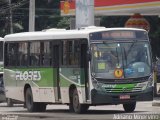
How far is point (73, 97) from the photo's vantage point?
25.3 metres

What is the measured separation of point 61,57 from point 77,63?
1180 millimetres

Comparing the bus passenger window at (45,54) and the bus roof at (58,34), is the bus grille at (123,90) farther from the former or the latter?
the bus passenger window at (45,54)

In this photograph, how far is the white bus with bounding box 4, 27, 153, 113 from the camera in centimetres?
2412

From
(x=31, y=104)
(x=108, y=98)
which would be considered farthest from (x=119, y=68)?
(x=31, y=104)

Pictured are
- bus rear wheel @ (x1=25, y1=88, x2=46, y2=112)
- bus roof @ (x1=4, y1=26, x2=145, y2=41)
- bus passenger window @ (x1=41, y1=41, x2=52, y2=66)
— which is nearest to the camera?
bus roof @ (x1=4, y1=26, x2=145, y2=41)

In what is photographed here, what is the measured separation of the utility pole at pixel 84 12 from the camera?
34.2 metres

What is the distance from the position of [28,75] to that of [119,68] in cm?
494

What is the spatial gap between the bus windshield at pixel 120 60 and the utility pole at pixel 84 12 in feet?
31.8

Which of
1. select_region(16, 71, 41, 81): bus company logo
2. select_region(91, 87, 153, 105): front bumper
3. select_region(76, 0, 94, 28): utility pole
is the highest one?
select_region(76, 0, 94, 28): utility pole

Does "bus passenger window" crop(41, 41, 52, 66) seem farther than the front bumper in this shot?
Yes

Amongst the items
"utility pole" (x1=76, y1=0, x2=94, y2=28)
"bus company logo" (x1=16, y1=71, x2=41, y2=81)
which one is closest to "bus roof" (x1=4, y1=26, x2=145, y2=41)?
"bus company logo" (x1=16, y1=71, x2=41, y2=81)

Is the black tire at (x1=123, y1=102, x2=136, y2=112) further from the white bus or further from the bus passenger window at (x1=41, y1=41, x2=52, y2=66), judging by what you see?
the bus passenger window at (x1=41, y1=41, x2=52, y2=66)

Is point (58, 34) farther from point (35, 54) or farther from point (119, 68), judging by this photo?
point (119, 68)

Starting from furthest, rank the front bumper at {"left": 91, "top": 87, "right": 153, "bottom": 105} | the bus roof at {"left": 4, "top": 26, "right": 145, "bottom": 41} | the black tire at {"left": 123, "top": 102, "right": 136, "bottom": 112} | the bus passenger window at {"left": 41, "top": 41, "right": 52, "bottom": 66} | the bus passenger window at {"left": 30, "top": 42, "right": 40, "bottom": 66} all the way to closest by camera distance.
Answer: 1. the bus passenger window at {"left": 30, "top": 42, "right": 40, "bottom": 66}
2. the bus passenger window at {"left": 41, "top": 41, "right": 52, "bottom": 66}
3. the black tire at {"left": 123, "top": 102, "right": 136, "bottom": 112}
4. the bus roof at {"left": 4, "top": 26, "right": 145, "bottom": 41}
5. the front bumper at {"left": 91, "top": 87, "right": 153, "bottom": 105}
